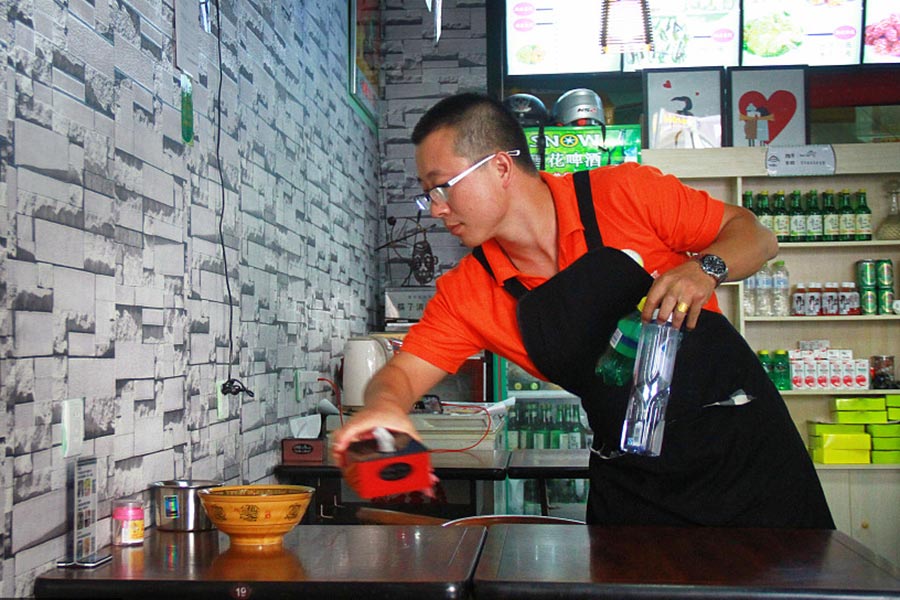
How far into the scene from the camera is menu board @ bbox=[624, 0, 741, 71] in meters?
6.59

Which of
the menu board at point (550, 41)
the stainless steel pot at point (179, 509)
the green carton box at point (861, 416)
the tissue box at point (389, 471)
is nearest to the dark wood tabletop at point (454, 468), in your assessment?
the stainless steel pot at point (179, 509)

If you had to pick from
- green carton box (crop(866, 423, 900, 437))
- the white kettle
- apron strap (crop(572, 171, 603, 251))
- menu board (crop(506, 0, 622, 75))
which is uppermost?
menu board (crop(506, 0, 622, 75))

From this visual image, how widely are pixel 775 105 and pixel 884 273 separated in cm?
112

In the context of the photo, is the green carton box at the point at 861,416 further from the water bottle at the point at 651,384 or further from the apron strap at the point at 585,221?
the water bottle at the point at 651,384

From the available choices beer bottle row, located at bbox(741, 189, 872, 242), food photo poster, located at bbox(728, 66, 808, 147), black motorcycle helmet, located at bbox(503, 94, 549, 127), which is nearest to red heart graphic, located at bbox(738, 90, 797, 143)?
food photo poster, located at bbox(728, 66, 808, 147)

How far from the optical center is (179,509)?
7.83ft

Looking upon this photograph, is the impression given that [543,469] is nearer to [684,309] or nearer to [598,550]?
[598,550]

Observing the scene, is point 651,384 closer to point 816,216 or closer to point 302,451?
point 302,451

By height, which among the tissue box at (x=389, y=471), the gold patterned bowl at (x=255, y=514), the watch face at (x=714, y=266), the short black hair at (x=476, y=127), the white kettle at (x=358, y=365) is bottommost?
the gold patterned bowl at (x=255, y=514)

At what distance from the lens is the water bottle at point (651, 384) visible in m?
1.80

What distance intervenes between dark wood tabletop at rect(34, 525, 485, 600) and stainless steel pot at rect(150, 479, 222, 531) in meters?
0.15

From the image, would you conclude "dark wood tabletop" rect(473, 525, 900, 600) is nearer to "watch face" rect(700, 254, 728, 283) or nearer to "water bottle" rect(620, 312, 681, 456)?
"water bottle" rect(620, 312, 681, 456)

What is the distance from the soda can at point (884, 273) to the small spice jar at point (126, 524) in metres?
4.35

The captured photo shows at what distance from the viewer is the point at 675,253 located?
90.8 inches
